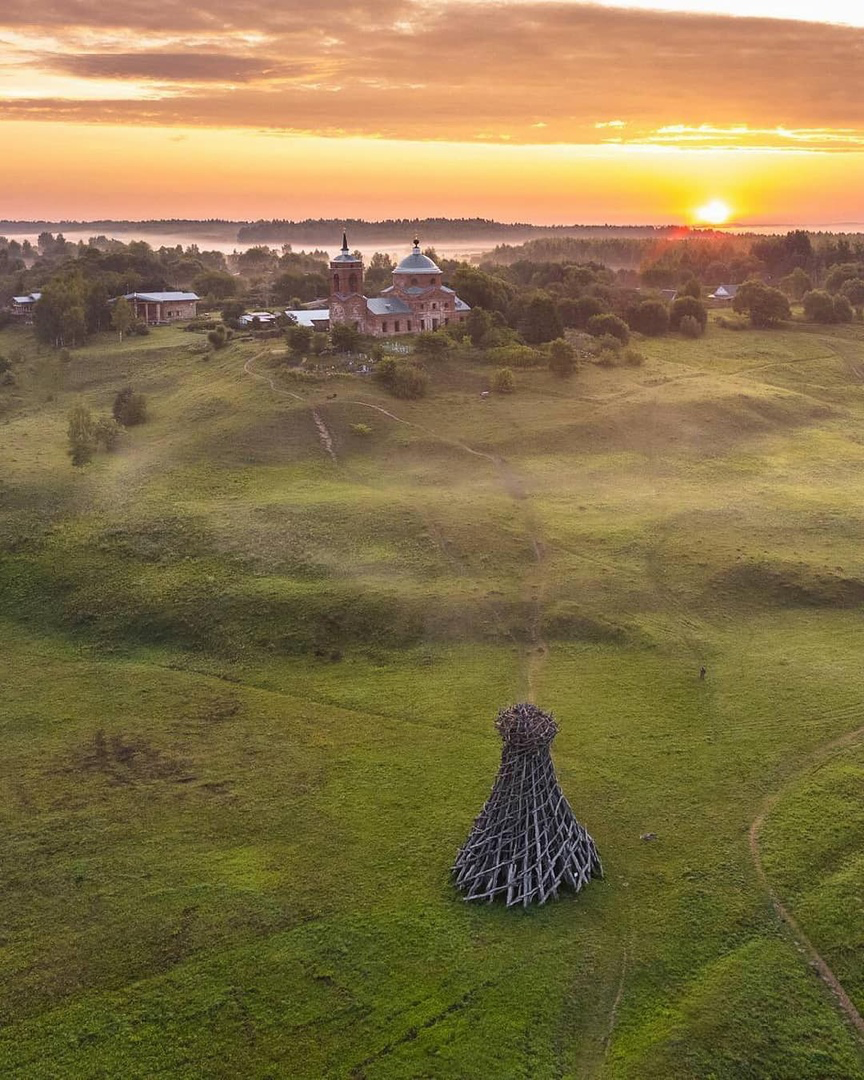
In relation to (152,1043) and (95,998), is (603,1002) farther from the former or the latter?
(95,998)

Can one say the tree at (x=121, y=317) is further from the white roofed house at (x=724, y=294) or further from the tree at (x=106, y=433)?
the white roofed house at (x=724, y=294)

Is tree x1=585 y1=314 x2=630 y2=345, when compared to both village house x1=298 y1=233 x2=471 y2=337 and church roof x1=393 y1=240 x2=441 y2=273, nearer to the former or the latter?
village house x1=298 y1=233 x2=471 y2=337

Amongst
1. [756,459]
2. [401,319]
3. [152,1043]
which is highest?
[401,319]

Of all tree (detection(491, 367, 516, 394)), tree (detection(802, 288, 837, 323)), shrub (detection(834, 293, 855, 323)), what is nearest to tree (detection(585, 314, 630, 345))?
tree (detection(491, 367, 516, 394))

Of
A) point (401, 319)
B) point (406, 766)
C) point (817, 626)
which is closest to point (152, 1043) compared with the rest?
point (406, 766)

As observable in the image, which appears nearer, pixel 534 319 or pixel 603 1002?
pixel 603 1002

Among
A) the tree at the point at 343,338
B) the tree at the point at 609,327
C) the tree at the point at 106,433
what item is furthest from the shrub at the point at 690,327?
the tree at the point at 106,433

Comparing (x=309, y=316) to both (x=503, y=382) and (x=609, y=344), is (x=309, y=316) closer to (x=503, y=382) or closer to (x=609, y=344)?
(x=503, y=382)
